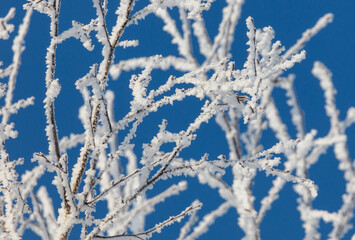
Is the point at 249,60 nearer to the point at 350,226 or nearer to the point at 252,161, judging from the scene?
the point at 252,161

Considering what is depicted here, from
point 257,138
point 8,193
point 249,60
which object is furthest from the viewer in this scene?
point 257,138

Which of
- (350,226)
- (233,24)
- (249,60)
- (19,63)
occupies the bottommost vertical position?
(350,226)

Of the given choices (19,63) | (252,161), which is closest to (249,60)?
(252,161)

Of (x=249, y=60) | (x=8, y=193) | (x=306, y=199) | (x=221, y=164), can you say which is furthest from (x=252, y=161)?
(x=306, y=199)

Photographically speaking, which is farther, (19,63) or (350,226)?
(350,226)

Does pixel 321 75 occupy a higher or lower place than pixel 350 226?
higher

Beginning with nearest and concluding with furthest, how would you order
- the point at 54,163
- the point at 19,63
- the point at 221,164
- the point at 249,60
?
the point at 249,60, the point at 54,163, the point at 221,164, the point at 19,63

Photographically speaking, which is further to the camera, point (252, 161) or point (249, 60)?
point (252, 161)

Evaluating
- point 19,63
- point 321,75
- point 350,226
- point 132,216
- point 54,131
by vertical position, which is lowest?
point 350,226

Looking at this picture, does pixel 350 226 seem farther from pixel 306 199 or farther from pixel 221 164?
pixel 221 164
